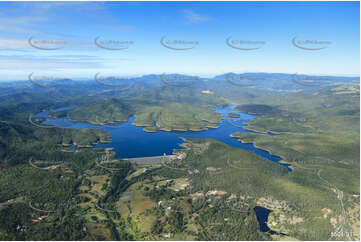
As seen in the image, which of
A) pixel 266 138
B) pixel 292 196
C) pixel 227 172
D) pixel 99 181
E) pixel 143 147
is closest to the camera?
pixel 292 196

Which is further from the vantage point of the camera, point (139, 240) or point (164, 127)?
point (164, 127)

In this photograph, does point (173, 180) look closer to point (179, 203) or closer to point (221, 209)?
point (179, 203)

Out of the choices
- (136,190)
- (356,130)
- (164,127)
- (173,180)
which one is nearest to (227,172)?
(173,180)

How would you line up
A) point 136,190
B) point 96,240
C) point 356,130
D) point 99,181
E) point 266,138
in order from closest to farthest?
point 96,240, point 136,190, point 99,181, point 266,138, point 356,130

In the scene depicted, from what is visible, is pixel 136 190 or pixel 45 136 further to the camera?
pixel 45 136

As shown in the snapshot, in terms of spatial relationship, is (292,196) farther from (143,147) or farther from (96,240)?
(143,147)

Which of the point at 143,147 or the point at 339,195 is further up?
the point at 339,195

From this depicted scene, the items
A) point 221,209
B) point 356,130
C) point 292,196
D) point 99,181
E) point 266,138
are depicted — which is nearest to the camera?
point 221,209

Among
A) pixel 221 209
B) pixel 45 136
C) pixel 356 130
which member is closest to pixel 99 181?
pixel 221 209

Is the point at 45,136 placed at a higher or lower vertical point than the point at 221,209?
lower
